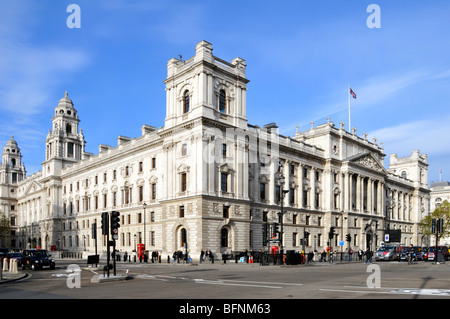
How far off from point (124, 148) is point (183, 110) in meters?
18.7

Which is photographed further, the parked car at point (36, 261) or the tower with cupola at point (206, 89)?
the tower with cupola at point (206, 89)

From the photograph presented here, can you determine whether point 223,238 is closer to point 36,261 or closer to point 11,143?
point 36,261

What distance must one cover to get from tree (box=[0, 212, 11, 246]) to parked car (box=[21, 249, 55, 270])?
72.5 m

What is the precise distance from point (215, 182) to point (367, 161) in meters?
40.0

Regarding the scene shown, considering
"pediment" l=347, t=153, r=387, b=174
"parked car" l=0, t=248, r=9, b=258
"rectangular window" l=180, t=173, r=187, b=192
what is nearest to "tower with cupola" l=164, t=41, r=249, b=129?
"rectangular window" l=180, t=173, r=187, b=192

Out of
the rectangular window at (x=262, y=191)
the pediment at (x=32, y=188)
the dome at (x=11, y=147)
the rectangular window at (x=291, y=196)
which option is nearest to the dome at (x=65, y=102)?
the pediment at (x=32, y=188)

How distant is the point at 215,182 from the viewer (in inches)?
1919

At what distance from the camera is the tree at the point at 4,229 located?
9981 centimetres

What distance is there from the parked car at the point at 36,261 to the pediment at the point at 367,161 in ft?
167

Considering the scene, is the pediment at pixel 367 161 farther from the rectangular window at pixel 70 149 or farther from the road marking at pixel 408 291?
the rectangular window at pixel 70 149

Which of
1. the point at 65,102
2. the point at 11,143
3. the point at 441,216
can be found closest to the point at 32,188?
the point at 65,102
